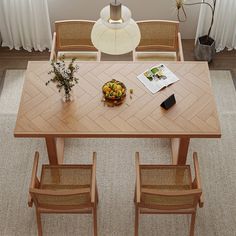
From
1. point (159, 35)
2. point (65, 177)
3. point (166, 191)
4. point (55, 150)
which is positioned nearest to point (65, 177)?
point (65, 177)

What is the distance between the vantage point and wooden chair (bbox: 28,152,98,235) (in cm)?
336

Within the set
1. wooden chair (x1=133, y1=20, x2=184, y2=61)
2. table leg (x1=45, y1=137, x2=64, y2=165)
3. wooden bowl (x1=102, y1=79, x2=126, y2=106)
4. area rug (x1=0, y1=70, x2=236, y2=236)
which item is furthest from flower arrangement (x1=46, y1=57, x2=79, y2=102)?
wooden chair (x1=133, y1=20, x2=184, y2=61)

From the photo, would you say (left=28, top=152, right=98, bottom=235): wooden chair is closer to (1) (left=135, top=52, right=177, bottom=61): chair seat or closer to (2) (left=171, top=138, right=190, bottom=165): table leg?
(2) (left=171, top=138, right=190, bottom=165): table leg

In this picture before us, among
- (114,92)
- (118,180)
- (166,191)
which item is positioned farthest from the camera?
(118,180)

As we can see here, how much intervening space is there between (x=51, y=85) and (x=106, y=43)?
53.4 inches

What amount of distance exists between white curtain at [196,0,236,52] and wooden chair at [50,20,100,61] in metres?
1.43

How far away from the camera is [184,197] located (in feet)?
11.2

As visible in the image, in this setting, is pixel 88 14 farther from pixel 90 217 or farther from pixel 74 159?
pixel 90 217

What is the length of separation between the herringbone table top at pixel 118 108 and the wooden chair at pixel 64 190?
1.01 feet

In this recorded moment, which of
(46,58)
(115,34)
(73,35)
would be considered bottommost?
(46,58)

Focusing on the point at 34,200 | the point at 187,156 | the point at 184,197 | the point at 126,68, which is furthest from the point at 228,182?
the point at 34,200

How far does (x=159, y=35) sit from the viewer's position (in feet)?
15.8

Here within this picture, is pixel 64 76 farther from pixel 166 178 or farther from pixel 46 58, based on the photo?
pixel 46 58

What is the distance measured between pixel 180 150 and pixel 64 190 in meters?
1.37
